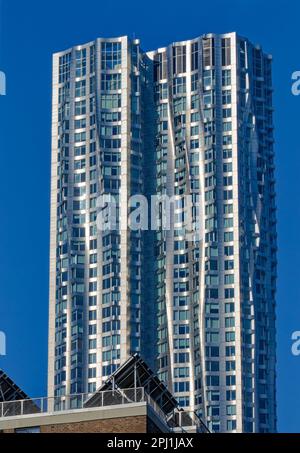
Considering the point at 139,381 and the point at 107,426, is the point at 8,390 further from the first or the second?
the point at 107,426

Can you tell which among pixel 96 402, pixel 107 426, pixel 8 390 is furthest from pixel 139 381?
pixel 107 426

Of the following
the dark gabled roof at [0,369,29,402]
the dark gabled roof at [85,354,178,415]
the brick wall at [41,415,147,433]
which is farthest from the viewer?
the dark gabled roof at [0,369,29,402]

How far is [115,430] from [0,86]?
4032 inches

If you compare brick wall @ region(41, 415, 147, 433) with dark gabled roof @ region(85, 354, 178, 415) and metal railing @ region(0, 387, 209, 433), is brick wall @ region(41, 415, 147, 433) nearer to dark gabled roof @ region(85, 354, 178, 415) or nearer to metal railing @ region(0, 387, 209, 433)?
metal railing @ region(0, 387, 209, 433)

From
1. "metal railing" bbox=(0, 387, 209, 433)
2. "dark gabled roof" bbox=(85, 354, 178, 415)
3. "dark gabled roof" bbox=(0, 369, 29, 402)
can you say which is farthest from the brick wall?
"dark gabled roof" bbox=(0, 369, 29, 402)

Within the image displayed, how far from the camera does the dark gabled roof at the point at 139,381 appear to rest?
93.9 meters

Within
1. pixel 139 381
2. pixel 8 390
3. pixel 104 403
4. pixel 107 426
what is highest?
pixel 8 390

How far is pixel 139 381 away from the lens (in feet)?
313

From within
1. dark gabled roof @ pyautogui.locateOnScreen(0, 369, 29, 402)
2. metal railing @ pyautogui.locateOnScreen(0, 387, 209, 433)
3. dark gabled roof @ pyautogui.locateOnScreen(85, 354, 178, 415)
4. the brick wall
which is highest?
dark gabled roof @ pyautogui.locateOnScreen(0, 369, 29, 402)

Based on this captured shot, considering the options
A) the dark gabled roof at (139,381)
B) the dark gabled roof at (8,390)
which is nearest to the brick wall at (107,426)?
the dark gabled roof at (139,381)

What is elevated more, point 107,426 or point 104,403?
point 104,403

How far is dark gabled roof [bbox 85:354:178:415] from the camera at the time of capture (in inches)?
3698
